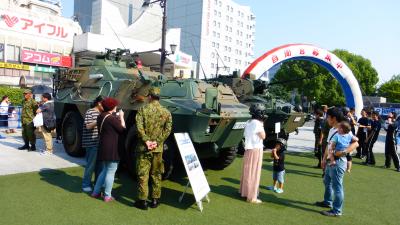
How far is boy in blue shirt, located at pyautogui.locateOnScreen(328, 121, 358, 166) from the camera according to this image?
5.31 meters

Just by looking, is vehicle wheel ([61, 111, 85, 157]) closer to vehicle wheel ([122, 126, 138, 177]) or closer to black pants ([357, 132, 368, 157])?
vehicle wheel ([122, 126, 138, 177])

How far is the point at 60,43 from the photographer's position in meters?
34.9

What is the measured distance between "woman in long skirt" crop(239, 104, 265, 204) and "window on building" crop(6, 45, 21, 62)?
3091cm

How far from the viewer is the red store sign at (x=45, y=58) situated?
104 ft

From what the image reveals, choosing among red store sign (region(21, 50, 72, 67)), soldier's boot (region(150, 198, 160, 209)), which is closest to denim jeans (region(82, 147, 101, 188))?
soldier's boot (region(150, 198, 160, 209))

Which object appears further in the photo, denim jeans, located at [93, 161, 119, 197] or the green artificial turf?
denim jeans, located at [93, 161, 119, 197]

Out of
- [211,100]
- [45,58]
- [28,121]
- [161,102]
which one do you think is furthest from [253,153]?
[45,58]

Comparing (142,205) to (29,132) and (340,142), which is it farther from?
(29,132)

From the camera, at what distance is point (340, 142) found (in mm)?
5328

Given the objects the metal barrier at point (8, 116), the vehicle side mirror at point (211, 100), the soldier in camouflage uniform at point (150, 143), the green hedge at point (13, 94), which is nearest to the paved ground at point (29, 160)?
the soldier in camouflage uniform at point (150, 143)

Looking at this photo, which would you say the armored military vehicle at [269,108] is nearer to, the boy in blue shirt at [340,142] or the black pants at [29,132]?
the boy in blue shirt at [340,142]

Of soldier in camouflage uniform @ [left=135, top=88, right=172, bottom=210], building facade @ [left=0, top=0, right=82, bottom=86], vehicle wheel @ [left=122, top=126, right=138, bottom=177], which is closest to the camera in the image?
soldier in camouflage uniform @ [left=135, top=88, right=172, bottom=210]

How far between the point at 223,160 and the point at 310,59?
337 inches

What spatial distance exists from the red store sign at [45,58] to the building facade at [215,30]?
137ft
